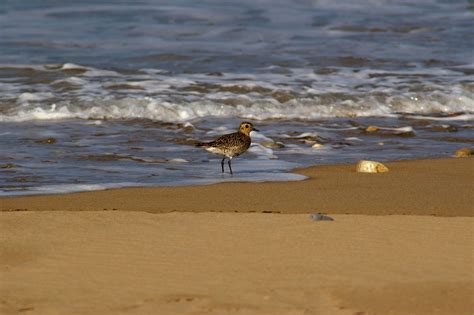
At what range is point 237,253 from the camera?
5516 mm

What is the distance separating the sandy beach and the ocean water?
106 centimetres

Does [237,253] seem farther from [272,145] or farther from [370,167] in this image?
[272,145]

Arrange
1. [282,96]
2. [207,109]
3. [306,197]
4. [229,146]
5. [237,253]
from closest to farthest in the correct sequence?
[237,253], [306,197], [229,146], [207,109], [282,96]

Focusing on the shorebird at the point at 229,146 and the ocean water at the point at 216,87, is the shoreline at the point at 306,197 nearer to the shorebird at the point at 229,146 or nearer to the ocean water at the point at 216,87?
the ocean water at the point at 216,87

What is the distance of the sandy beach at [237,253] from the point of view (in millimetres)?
4832

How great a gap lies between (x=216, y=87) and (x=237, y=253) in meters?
7.98

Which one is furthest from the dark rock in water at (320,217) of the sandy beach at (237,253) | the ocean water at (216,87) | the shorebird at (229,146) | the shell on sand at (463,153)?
the shell on sand at (463,153)

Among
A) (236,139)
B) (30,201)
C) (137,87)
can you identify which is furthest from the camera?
(137,87)

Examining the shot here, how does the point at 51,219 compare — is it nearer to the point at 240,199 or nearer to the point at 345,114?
the point at 240,199

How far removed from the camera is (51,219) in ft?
20.5

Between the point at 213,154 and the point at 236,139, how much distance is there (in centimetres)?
68

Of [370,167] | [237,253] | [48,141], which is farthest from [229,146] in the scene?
[237,253]

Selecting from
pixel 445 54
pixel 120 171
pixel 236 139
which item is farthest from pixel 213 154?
pixel 445 54

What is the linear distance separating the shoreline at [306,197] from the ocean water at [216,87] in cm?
36
